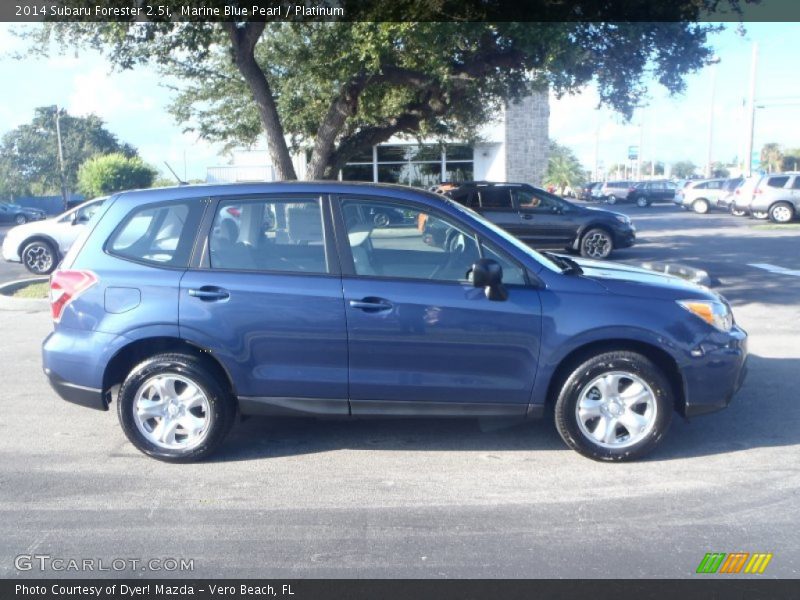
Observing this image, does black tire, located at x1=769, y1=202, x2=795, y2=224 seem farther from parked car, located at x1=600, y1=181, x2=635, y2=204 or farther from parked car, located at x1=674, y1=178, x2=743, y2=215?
parked car, located at x1=600, y1=181, x2=635, y2=204

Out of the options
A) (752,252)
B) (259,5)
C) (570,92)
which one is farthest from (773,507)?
(752,252)

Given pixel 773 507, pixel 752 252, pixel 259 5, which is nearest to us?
pixel 773 507

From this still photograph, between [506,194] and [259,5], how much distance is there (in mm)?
6597

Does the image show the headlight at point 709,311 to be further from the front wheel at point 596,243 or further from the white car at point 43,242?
the white car at point 43,242

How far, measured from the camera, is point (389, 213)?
5.20 metres

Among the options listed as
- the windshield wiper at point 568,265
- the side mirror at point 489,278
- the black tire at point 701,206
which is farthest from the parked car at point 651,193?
the side mirror at point 489,278

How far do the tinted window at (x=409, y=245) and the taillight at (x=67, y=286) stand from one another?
5.95 ft

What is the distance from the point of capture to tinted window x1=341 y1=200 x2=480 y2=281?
5.08 metres

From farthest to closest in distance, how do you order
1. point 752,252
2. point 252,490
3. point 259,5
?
point 752,252, point 259,5, point 252,490

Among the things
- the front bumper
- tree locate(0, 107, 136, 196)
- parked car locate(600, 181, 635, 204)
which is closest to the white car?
the front bumper

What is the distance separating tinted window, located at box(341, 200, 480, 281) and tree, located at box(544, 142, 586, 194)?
66.0m

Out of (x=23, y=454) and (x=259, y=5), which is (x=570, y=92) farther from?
(x=23, y=454)

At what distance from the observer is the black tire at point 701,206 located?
115ft

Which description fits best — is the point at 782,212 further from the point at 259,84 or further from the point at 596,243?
the point at 259,84
